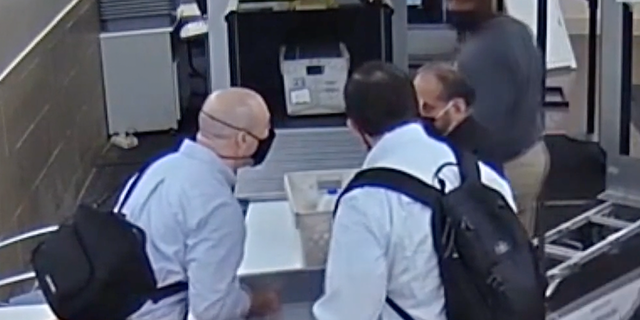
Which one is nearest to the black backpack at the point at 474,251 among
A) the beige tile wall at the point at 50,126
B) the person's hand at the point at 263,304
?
the person's hand at the point at 263,304

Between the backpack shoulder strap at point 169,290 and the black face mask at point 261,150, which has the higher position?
the black face mask at point 261,150

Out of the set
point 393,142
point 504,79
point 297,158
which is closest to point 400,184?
point 393,142

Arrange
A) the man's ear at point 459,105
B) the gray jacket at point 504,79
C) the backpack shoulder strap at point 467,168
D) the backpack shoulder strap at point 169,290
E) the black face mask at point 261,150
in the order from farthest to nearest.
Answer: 1. the gray jacket at point 504,79
2. the man's ear at point 459,105
3. the black face mask at point 261,150
4. the backpack shoulder strap at point 169,290
5. the backpack shoulder strap at point 467,168

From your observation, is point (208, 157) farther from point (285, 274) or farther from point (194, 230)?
point (285, 274)

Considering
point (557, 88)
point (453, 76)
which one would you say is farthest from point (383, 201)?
point (557, 88)

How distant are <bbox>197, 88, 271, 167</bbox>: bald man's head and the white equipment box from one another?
1.23 meters

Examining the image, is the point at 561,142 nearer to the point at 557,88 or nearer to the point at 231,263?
the point at 557,88

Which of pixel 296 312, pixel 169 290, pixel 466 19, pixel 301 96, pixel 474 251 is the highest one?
pixel 466 19

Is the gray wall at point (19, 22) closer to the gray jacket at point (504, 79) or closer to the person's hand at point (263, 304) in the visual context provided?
the gray jacket at point (504, 79)

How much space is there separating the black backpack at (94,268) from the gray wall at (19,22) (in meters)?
2.11

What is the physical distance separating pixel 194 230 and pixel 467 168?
563 mm

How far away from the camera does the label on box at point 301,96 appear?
3.53 meters

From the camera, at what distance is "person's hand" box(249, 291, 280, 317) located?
234 cm

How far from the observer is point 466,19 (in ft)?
11.4
